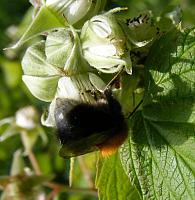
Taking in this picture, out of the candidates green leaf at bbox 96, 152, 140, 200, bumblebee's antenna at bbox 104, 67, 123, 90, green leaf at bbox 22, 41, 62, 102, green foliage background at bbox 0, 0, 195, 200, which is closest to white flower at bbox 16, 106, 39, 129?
green foliage background at bbox 0, 0, 195, 200

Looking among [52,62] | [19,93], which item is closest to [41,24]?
[52,62]

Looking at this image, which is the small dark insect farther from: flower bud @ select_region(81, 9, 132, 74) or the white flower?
the white flower

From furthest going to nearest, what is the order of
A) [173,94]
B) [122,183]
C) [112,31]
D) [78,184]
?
1. [78,184]
2. [122,183]
3. [173,94]
4. [112,31]

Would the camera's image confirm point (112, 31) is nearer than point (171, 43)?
Yes

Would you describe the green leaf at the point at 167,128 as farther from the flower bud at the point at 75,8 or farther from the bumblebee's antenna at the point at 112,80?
the flower bud at the point at 75,8

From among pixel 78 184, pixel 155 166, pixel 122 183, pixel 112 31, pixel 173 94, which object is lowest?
pixel 78 184

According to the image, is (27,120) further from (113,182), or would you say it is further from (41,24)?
(41,24)

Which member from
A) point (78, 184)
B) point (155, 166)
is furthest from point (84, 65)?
point (78, 184)

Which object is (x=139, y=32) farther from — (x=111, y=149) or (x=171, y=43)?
(x=111, y=149)
